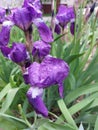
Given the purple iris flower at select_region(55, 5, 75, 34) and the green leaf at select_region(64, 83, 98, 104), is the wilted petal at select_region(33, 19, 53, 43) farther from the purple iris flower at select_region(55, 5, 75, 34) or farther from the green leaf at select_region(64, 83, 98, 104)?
the purple iris flower at select_region(55, 5, 75, 34)

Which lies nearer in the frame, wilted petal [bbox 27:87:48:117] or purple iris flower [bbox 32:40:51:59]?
wilted petal [bbox 27:87:48:117]

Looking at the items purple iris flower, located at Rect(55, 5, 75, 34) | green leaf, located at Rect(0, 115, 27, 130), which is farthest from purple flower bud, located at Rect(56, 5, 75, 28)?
green leaf, located at Rect(0, 115, 27, 130)

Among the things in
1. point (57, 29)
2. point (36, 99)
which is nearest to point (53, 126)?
point (36, 99)

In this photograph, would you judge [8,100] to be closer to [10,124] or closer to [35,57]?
[10,124]

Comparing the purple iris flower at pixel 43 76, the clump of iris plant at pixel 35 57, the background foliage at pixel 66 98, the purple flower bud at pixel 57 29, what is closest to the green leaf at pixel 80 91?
the background foliage at pixel 66 98

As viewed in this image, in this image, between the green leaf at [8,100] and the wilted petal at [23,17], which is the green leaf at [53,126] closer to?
the green leaf at [8,100]
